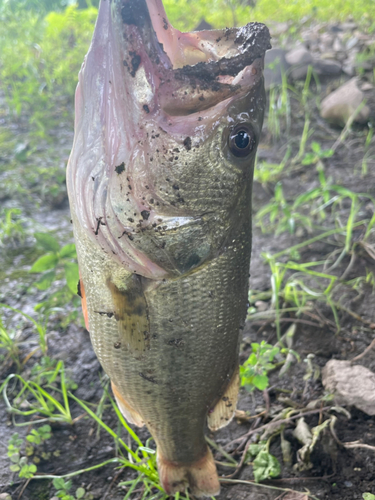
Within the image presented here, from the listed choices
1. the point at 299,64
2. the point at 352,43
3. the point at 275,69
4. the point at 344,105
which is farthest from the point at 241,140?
the point at 352,43

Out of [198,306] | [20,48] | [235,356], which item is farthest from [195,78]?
[20,48]

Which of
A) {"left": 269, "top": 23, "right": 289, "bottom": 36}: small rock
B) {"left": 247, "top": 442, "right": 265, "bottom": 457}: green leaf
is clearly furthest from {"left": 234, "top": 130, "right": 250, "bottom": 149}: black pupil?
{"left": 269, "top": 23, "right": 289, "bottom": 36}: small rock

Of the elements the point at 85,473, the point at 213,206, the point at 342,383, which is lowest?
the point at 85,473

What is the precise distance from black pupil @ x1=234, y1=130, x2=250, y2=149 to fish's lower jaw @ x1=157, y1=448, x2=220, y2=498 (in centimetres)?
134

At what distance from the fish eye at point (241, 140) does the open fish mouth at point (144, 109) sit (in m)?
0.03

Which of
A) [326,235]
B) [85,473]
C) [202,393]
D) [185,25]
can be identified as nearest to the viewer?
[202,393]

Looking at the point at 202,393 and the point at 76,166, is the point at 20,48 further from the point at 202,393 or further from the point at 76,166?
the point at 202,393

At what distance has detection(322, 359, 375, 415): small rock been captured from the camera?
2023mm

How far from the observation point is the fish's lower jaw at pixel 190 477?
5.74 ft

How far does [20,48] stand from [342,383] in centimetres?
624

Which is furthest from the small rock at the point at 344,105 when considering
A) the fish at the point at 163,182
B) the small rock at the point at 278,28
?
the fish at the point at 163,182

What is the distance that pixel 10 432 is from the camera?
211cm

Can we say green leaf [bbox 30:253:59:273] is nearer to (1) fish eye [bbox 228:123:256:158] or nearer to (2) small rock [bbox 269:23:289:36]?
(1) fish eye [bbox 228:123:256:158]

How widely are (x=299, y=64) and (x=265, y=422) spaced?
4.88 m
